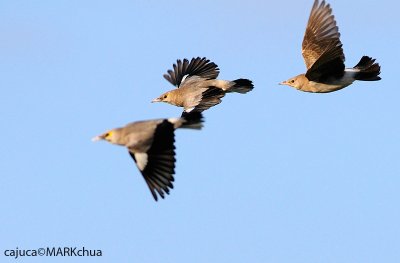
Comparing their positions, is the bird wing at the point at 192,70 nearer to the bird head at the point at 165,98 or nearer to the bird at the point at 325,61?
the bird head at the point at 165,98

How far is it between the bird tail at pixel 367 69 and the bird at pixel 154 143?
14.1 feet

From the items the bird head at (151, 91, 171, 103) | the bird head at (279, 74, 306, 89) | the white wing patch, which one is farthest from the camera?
the bird head at (151, 91, 171, 103)

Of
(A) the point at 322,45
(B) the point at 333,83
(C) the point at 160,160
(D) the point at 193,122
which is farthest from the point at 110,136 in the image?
(A) the point at 322,45

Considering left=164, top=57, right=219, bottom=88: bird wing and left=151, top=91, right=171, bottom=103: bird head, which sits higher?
left=164, top=57, right=219, bottom=88: bird wing

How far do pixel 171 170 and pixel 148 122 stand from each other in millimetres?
881

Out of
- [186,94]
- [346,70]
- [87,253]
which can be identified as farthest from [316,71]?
[87,253]

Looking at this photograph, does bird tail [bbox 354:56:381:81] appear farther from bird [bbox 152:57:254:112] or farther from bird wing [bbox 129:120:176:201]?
bird wing [bbox 129:120:176:201]

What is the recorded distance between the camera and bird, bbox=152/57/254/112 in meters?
16.9

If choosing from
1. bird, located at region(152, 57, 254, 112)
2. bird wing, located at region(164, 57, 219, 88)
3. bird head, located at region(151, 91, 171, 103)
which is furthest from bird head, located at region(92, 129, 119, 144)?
bird wing, located at region(164, 57, 219, 88)

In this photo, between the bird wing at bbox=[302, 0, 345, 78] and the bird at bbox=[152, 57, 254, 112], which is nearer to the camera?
the bird wing at bbox=[302, 0, 345, 78]

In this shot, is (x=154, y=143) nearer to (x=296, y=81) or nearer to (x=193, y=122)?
(x=193, y=122)

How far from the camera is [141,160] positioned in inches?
512

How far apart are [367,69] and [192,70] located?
15.4 ft

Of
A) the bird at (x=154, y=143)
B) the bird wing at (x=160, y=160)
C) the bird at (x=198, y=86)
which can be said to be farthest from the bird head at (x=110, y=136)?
the bird at (x=198, y=86)
